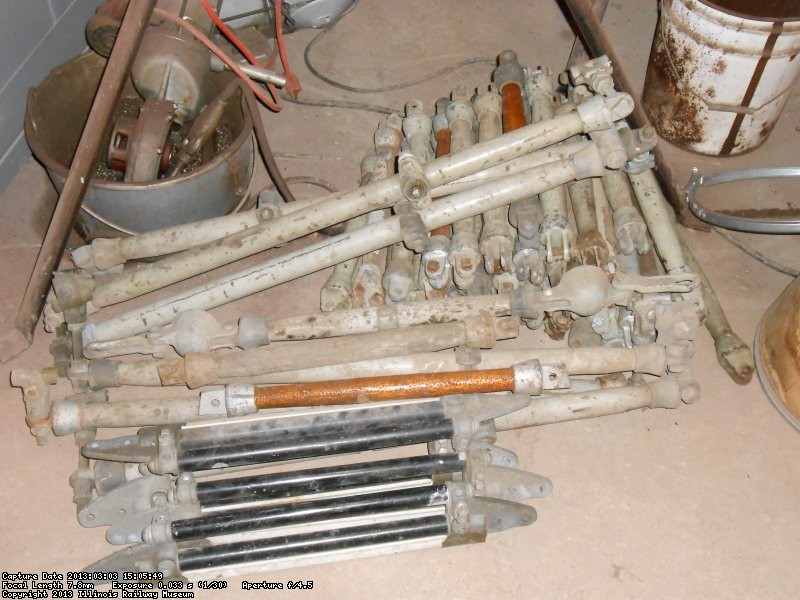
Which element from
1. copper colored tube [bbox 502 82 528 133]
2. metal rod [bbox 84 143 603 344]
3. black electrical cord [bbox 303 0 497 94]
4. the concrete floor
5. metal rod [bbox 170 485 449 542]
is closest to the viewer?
metal rod [bbox 170 485 449 542]

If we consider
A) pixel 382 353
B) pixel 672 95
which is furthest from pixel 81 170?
pixel 672 95

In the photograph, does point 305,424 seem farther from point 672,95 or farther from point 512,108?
point 672,95

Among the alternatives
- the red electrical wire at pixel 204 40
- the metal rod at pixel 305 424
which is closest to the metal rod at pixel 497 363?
the metal rod at pixel 305 424

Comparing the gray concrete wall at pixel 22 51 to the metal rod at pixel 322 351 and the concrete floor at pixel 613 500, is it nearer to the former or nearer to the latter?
the concrete floor at pixel 613 500

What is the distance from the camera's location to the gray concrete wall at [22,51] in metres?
2.29

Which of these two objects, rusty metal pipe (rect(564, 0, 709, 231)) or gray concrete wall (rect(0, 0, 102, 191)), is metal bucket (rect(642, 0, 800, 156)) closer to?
rusty metal pipe (rect(564, 0, 709, 231))

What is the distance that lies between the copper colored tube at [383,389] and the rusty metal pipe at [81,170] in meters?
0.71

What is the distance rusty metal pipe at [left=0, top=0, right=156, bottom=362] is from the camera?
1757mm

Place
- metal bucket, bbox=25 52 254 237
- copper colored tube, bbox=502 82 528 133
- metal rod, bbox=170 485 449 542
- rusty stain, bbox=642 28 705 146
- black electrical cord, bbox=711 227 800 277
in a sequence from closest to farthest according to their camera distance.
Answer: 1. metal rod, bbox=170 485 449 542
2. metal bucket, bbox=25 52 254 237
3. copper colored tube, bbox=502 82 528 133
4. black electrical cord, bbox=711 227 800 277
5. rusty stain, bbox=642 28 705 146

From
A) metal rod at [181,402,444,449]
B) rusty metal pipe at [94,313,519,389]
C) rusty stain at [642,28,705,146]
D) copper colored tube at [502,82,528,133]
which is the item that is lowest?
metal rod at [181,402,444,449]

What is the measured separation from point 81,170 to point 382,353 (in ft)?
2.96

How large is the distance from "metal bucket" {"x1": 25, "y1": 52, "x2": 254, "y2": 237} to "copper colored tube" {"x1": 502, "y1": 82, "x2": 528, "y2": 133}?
0.75m

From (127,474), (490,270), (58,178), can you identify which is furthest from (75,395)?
(490,270)


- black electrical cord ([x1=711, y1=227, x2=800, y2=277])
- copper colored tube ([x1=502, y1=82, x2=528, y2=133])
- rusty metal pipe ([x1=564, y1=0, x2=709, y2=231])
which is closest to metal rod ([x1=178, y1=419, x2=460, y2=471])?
copper colored tube ([x1=502, y1=82, x2=528, y2=133])
